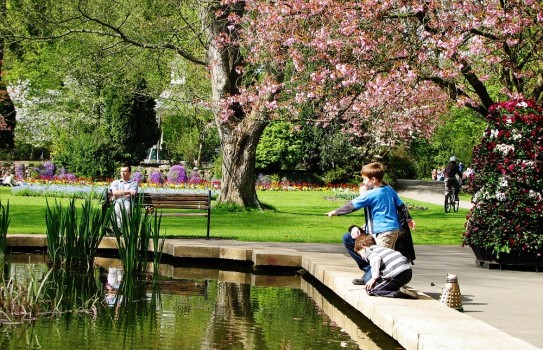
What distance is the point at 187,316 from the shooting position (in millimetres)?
9523

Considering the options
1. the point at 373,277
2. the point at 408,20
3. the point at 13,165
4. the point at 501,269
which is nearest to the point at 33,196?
the point at 13,165

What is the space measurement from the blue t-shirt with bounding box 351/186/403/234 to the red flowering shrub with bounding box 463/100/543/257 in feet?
13.4

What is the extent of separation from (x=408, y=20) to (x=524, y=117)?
4607 millimetres

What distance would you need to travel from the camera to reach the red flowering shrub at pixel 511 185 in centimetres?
1372

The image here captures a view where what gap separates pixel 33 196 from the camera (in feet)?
101

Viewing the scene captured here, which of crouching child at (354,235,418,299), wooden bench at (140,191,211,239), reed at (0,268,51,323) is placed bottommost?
reed at (0,268,51,323)

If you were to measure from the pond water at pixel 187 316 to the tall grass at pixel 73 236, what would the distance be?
0.28m

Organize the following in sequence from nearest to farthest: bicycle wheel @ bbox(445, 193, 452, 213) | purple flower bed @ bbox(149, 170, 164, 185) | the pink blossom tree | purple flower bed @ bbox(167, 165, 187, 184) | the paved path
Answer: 1. the paved path
2. the pink blossom tree
3. bicycle wheel @ bbox(445, 193, 452, 213)
4. purple flower bed @ bbox(149, 170, 164, 185)
5. purple flower bed @ bbox(167, 165, 187, 184)

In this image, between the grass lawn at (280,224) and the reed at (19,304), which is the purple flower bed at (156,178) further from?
the reed at (19,304)

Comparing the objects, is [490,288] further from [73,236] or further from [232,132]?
[232,132]

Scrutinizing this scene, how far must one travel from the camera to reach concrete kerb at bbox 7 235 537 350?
716 centimetres

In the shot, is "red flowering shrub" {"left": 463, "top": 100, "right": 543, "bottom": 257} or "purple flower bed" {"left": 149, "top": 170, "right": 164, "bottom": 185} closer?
"red flowering shrub" {"left": 463, "top": 100, "right": 543, "bottom": 257}

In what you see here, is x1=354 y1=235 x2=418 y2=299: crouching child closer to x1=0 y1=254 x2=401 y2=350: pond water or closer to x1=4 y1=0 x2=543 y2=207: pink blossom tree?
x1=0 y1=254 x2=401 y2=350: pond water

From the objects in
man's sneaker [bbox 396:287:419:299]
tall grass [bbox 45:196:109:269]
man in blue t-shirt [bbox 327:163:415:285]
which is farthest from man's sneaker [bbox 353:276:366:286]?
tall grass [bbox 45:196:109:269]
